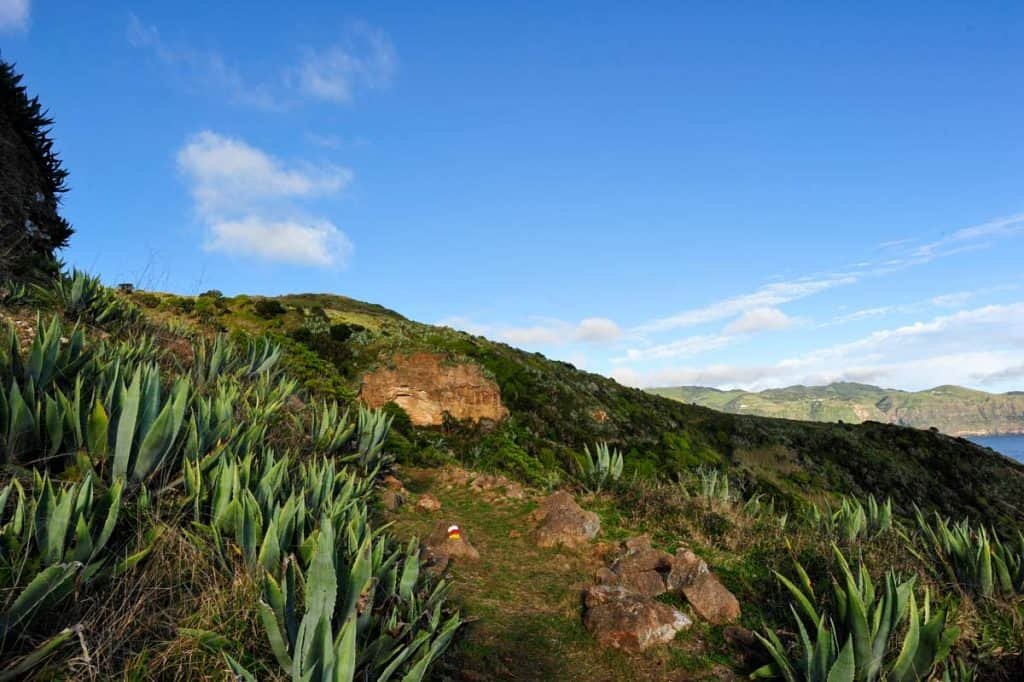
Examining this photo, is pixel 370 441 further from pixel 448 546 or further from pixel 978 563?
pixel 978 563

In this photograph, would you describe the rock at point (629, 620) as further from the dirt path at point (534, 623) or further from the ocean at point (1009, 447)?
the ocean at point (1009, 447)

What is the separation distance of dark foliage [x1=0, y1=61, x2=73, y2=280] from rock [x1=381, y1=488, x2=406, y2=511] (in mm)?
9547

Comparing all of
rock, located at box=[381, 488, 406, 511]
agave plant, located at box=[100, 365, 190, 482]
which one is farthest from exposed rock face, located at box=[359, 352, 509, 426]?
agave plant, located at box=[100, 365, 190, 482]

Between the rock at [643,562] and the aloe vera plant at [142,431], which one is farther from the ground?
the aloe vera plant at [142,431]

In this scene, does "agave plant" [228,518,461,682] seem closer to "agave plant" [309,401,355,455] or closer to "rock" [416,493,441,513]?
"rock" [416,493,441,513]

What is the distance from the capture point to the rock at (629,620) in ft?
14.4

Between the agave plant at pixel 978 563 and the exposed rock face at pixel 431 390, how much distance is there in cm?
1103

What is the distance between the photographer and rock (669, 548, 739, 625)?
15.9 ft

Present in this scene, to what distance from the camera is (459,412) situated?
1498 cm

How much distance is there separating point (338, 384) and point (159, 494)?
9.95 meters

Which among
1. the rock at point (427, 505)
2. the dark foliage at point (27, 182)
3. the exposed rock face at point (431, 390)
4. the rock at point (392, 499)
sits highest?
the dark foliage at point (27, 182)

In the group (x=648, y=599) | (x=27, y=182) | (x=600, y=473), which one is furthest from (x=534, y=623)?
(x=27, y=182)

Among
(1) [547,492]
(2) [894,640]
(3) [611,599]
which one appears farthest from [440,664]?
(1) [547,492]

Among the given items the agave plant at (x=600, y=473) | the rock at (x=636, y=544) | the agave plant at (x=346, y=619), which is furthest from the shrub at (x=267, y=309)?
the agave plant at (x=346, y=619)
